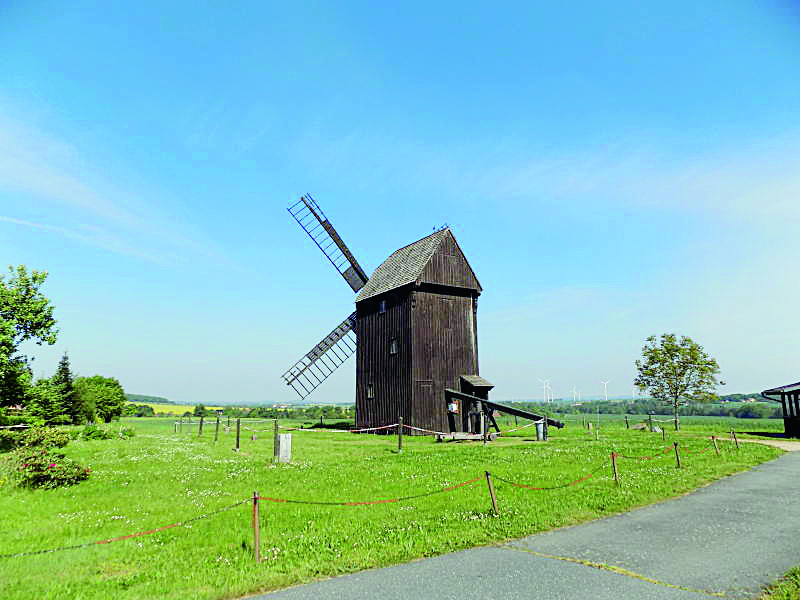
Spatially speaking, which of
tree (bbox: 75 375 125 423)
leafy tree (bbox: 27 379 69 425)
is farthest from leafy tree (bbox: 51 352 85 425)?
leafy tree (bbox: 27 379 69 425)

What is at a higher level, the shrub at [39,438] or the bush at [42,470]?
the shrub at [39,438]

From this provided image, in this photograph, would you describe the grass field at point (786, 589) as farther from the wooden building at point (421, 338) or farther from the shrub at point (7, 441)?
the shrub at point (7, 441)

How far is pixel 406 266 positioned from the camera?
34500 millimetres

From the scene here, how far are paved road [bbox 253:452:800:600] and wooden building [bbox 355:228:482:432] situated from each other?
19.9 meters

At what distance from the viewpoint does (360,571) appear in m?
8.07

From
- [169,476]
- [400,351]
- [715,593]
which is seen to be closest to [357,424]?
[400,351]

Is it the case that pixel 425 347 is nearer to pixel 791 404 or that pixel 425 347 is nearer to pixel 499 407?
pixel 499 407

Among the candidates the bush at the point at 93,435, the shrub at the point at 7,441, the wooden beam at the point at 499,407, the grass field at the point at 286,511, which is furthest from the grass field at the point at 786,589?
the bush at the point at 93,435

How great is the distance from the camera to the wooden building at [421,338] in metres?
31.2

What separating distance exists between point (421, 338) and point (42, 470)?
20.6m

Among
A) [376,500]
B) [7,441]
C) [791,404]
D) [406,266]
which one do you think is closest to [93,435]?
[7,441]

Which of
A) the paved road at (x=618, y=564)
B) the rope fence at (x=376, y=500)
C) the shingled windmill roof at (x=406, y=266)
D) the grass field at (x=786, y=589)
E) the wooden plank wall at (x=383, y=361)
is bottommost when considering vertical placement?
the paved road at (x=618, y=564)

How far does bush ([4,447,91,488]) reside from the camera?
1542 centimetres

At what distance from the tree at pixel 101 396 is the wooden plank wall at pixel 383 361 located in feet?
108
